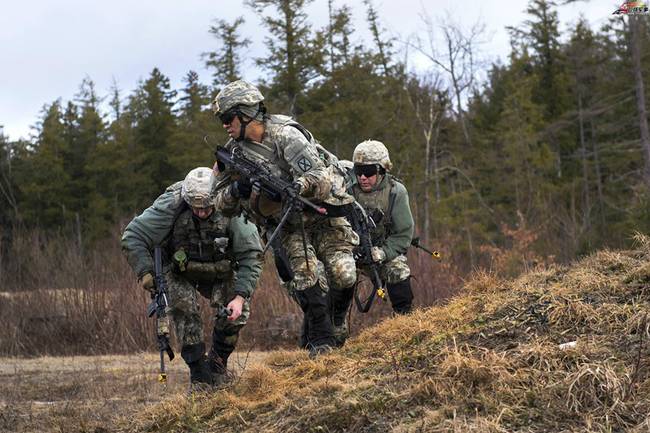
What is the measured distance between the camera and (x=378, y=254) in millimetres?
8695

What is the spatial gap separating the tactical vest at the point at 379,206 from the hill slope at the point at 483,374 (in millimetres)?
1851

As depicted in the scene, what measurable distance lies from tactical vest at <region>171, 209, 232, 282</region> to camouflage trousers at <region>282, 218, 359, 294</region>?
623 mm

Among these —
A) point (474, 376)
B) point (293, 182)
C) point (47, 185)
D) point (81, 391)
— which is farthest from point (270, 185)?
point (47, 185)

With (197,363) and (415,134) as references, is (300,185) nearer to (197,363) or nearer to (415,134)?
(197,363)

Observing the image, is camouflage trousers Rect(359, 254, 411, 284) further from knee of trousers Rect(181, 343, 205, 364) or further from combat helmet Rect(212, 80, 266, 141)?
combat helmet Rect(212, 80, 266, 141)

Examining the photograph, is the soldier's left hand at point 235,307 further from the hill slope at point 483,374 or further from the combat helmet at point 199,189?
the combat helmet at point 199,189

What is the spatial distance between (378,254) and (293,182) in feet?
6.52

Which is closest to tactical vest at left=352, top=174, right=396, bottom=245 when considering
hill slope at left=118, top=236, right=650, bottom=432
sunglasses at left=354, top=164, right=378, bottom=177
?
sunglasses at left=354, top=164, right=378, bottom=177

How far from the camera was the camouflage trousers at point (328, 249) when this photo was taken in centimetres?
Result: 726

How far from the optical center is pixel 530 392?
4.82 m

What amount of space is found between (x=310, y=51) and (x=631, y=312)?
26816mm

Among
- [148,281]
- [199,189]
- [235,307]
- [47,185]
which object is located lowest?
[235,307]

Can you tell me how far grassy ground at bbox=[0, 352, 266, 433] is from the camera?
23.5 ft

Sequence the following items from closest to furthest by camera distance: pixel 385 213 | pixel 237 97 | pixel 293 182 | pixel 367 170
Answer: pixel 293 182
pixel 237 97
pixel 367 170
pixel 385 213
